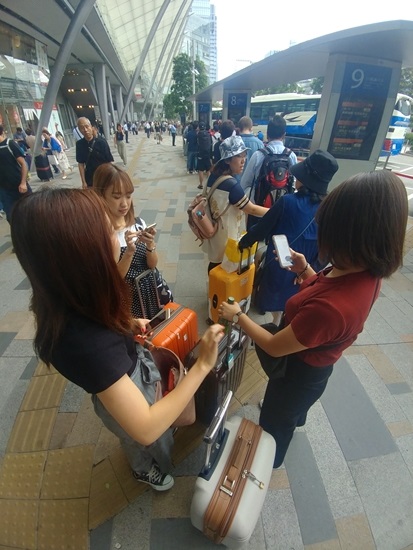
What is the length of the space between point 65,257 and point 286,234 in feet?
5.39

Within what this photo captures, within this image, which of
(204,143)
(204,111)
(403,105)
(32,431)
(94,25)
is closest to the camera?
(32,431)

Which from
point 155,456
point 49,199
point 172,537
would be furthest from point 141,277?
point 172,537

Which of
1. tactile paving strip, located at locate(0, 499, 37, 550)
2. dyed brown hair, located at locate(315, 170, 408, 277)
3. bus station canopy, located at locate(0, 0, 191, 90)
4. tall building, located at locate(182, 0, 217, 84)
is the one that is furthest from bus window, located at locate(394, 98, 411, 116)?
tall building, located at locate(182, 0, 217, 84)

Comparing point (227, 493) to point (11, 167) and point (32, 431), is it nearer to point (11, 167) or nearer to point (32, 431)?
point (32, 431)

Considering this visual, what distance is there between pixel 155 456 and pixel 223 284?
55.3 inches

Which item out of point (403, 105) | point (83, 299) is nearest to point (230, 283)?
point (83, 299)

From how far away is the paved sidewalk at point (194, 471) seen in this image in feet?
4.88

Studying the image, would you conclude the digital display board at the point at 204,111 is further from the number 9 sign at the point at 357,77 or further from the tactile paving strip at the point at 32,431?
the tactile paving strip at the point at 32,431

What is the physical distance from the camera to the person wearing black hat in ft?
5.98

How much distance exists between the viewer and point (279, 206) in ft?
6.43

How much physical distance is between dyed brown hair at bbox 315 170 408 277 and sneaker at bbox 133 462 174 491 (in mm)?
1624

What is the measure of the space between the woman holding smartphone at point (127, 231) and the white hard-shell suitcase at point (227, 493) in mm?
1159

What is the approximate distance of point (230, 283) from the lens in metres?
2.41

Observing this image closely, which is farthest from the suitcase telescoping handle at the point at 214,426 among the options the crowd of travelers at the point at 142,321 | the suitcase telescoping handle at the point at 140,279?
the suitcase telescoping handle at the point at 140,279
